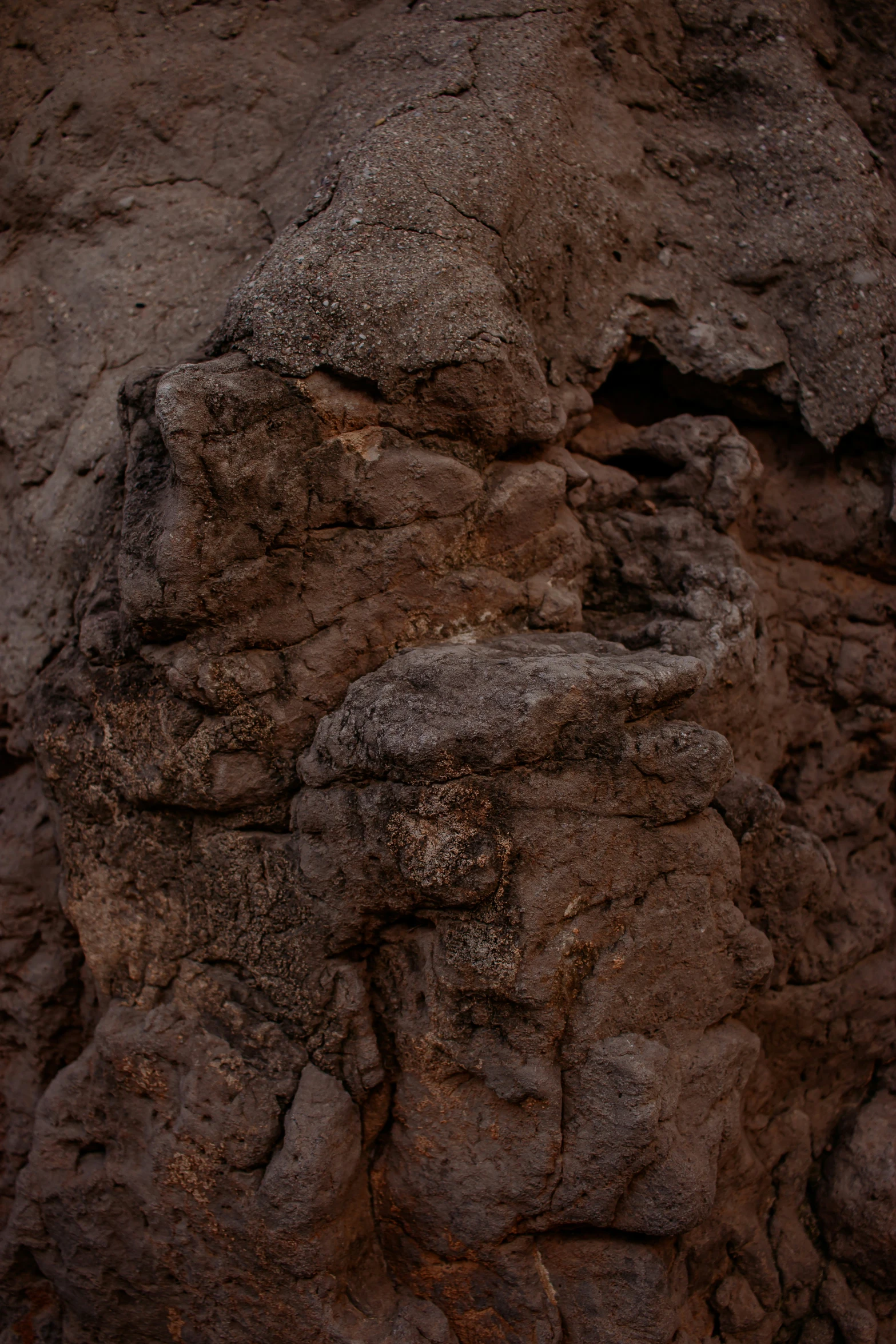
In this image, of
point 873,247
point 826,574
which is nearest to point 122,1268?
point 826,574

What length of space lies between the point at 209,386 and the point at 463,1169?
163 cm

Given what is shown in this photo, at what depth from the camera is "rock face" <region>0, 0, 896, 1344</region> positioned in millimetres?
1912

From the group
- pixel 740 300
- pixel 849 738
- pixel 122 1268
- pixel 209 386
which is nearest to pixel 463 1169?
pixel 122 1268

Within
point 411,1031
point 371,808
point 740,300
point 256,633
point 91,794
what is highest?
point 740,300

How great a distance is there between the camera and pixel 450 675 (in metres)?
1.91

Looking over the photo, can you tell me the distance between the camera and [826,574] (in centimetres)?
264

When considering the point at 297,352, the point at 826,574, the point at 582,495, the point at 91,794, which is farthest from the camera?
the point at 826,574

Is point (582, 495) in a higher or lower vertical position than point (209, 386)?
lower

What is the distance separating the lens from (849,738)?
258 centimetres

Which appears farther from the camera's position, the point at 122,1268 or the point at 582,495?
the point at 582,495

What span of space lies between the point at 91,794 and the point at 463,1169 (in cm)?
112

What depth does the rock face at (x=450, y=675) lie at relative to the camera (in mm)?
1912

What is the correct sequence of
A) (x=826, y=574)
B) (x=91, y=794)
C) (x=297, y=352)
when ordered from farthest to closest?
1. (x=826, y=574)
2. (x=91, y=794)
3. (x=297, y=352)

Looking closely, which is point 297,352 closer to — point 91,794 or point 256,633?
point 256,633
